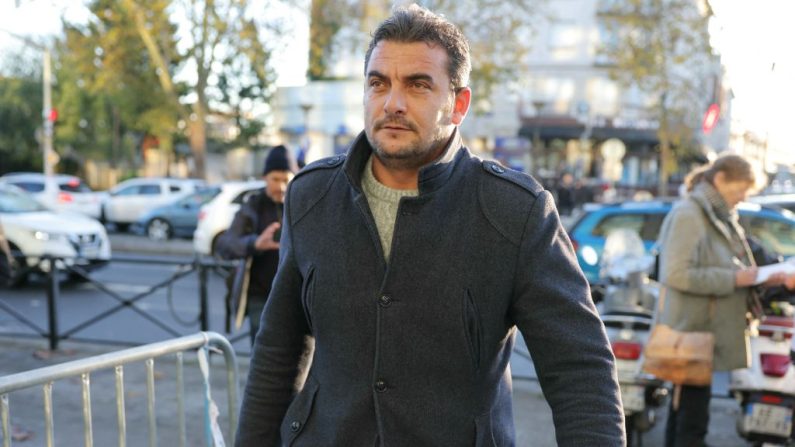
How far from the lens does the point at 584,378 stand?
1709mm

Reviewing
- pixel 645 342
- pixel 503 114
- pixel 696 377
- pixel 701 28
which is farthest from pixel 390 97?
pixel 503 114

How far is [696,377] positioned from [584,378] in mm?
2676

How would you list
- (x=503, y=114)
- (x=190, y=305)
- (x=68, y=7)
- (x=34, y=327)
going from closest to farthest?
(x=34, y=327)
(x=190, y=305)
(x=68, y=7)
(x=503, y=114)

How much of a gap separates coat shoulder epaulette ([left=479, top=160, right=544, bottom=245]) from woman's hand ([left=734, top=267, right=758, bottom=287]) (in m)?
2.58

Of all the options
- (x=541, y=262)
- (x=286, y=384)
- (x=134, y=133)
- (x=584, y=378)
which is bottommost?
(x=134, y=133)

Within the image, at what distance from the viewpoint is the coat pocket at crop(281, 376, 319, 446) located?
190cm

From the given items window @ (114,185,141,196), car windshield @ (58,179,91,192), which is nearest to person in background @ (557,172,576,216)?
window @ (114,185,141,196)

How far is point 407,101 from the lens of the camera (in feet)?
5.78

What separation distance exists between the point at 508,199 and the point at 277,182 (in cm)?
312

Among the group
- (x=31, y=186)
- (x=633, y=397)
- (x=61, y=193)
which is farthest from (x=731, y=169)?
(x=31, y=186)

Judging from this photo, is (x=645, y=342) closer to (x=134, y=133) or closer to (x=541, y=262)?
(x=541, y=262)

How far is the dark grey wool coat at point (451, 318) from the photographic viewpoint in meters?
1.73

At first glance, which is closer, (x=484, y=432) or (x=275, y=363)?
(x=484, y=432)

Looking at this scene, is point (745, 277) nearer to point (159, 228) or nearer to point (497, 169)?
point (497, 169)
